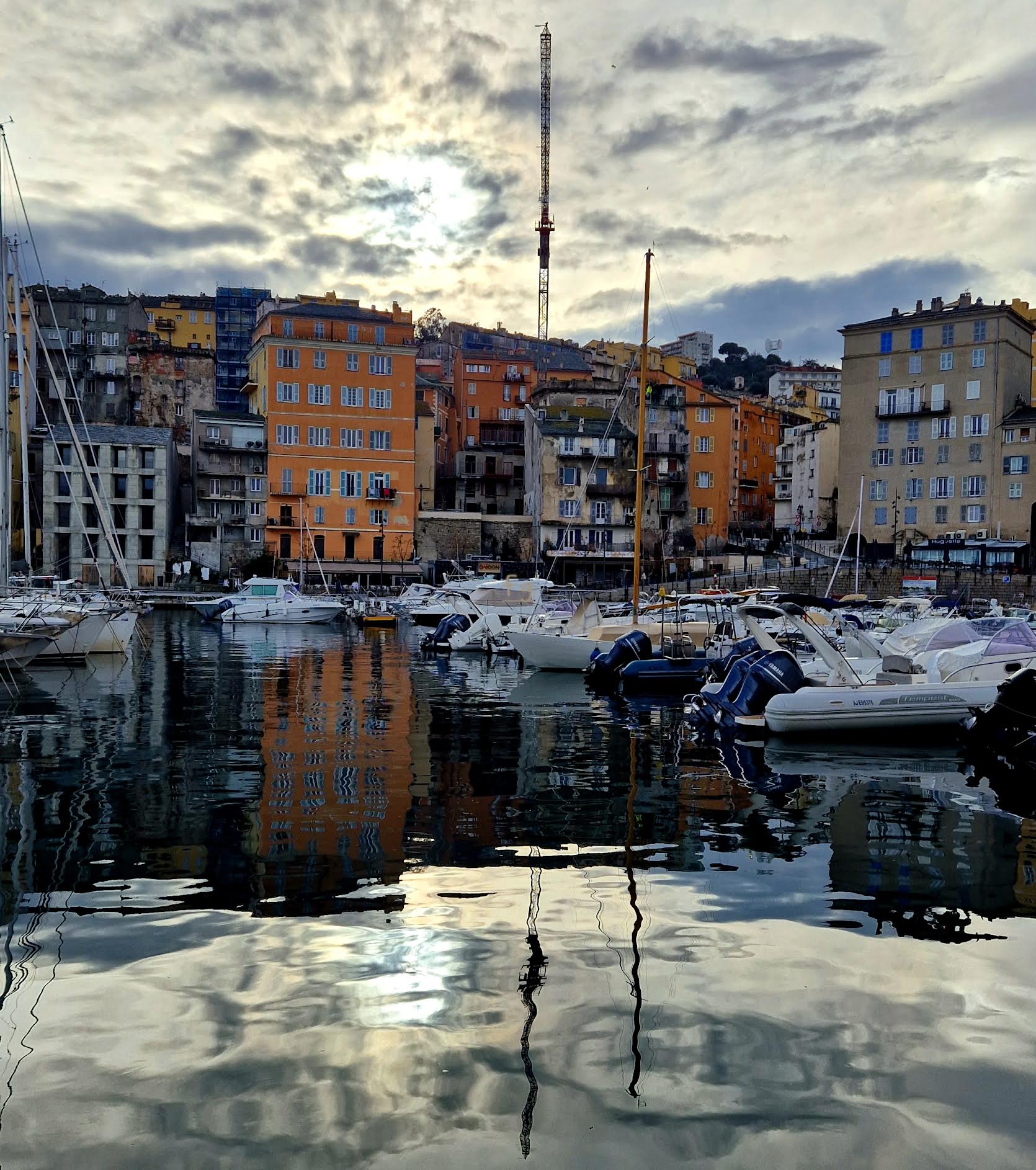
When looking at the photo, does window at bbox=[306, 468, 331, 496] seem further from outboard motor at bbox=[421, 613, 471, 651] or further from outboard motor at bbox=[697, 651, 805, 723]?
outboard motor at bbox=[697, 651, 805, 723]

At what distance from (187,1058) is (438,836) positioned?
5442 millimetres

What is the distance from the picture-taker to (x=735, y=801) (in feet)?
43.5

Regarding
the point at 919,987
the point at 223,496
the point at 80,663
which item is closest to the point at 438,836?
the point at 919,987

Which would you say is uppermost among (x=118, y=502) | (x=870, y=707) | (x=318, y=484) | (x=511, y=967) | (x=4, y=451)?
(x=318, y=484)

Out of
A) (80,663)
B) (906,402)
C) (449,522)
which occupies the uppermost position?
(906,402)

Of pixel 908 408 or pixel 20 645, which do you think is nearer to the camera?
pixel 20 645

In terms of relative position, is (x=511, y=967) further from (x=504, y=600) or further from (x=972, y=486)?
(x=972, y=486)

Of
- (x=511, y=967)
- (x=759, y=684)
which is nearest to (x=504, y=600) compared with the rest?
(x=759, y=684)

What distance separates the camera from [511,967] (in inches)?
287

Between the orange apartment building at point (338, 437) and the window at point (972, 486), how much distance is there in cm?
3776

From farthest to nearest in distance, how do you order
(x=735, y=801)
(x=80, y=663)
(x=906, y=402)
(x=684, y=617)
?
(x=906, y=402) < (x=684, y=617) < (x=80, y=663) < (x=735, y=801)

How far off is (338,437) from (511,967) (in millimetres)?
71895

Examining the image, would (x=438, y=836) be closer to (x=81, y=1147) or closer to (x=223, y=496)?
(x=81, y=1147)

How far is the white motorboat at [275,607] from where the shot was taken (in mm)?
52125
